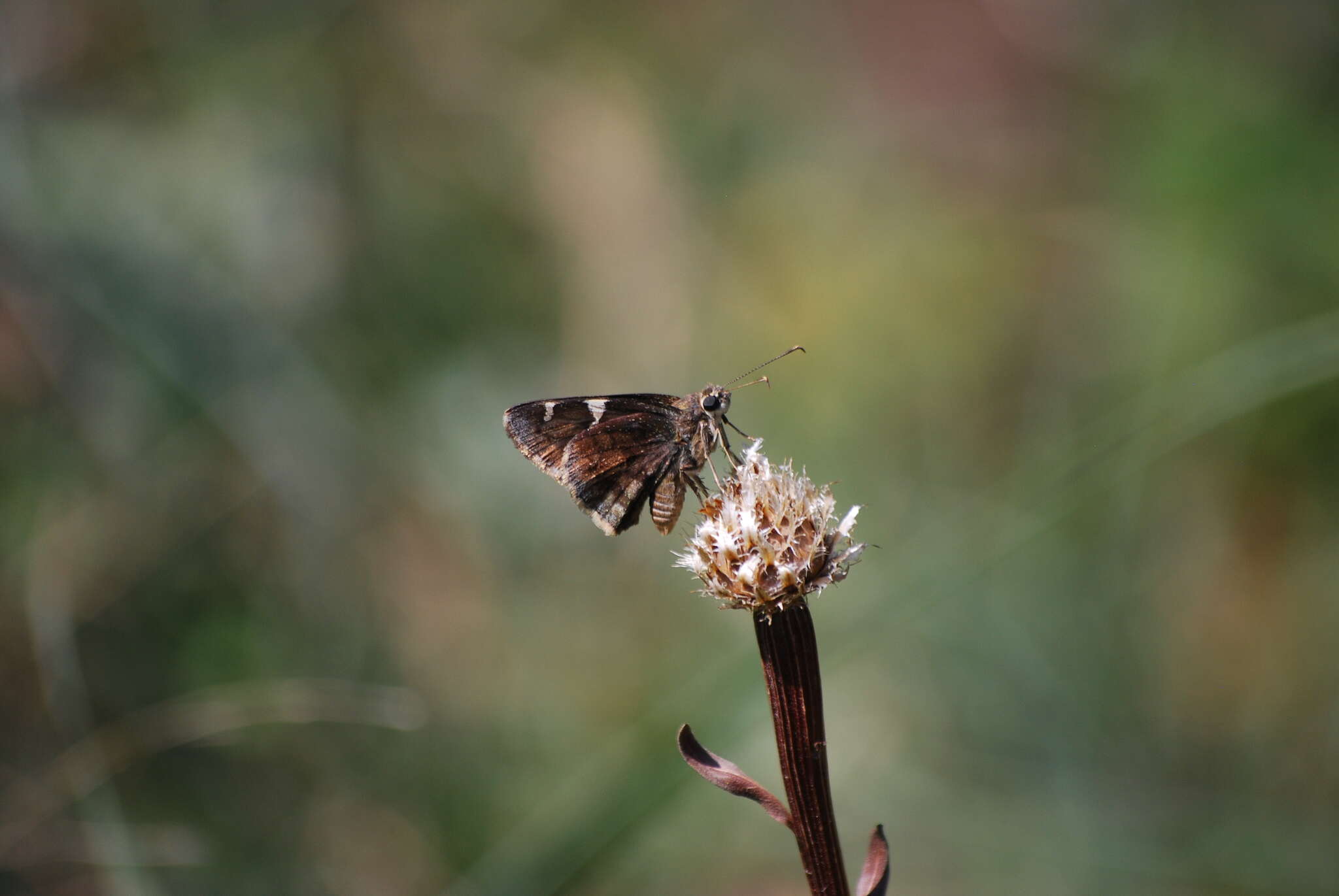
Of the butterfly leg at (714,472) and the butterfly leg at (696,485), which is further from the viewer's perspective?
the butterfly leg at (696,485)

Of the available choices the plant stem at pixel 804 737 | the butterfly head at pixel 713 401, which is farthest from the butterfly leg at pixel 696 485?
the plant stem at pixel 804 737

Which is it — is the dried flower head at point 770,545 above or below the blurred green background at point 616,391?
below

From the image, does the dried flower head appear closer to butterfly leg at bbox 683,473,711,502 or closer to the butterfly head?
butterfly leg at bbox 683,473,711,502

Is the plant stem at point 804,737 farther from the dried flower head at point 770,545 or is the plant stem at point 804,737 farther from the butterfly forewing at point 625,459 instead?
the butterfly forewing at point 625,459

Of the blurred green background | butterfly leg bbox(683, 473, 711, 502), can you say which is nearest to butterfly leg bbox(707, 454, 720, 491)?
butterfly leg bbox(683, 473, 711, 502)

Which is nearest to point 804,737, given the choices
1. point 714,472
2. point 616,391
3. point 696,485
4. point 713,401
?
point 714,472

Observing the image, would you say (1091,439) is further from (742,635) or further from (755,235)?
(755,235)
